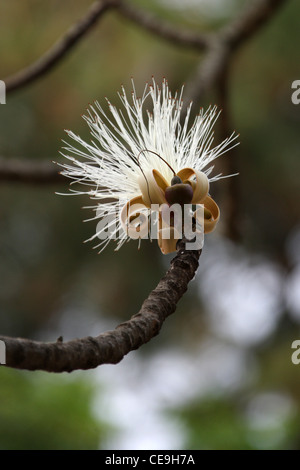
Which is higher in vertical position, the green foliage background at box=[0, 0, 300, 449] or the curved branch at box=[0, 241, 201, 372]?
the green foliage background at box=[0, 0, 300, 449]

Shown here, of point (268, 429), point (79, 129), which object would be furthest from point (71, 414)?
point (79, 129)

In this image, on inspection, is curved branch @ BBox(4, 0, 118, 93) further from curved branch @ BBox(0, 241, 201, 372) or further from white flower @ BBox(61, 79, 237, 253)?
curved branch @ BBox(0, 241, 201, 372)

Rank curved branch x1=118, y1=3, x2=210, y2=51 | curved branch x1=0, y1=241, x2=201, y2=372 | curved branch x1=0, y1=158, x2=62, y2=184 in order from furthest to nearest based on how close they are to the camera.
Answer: curved branch x1=118, y1=3, x2=210, y2=51, curved branch x1=0, y1=158, x2=62, y2=184, curved branch x1=0, y1=241, x2=201, y2=372

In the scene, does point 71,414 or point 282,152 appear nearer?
point 71,414

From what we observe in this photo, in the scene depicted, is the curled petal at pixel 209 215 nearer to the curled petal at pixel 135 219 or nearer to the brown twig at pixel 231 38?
the curled petal at pixel 135 219

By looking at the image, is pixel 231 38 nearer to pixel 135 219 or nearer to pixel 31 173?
pixel 31 173

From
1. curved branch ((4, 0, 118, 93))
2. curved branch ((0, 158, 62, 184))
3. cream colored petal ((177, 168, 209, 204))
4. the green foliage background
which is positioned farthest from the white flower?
the green foliage background

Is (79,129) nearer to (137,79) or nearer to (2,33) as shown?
(137,79)

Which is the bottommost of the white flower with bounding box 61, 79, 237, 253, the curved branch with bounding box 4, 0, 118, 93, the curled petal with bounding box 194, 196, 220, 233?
the curled petal with bounding box 194, 196, 220, 233
